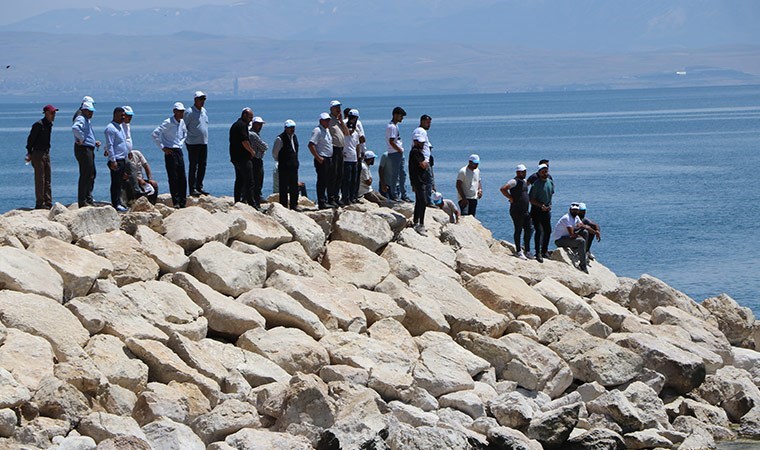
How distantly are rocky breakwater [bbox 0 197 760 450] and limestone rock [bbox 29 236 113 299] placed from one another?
35 millimetres

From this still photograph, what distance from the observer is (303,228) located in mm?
21750

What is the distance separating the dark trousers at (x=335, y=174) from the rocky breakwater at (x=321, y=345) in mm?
693

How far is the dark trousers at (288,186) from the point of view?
75.9 feet

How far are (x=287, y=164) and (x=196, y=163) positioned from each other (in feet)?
5.46

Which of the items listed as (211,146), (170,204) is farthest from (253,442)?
(211,146)

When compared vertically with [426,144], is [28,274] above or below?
below

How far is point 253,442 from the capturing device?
50.4 ft

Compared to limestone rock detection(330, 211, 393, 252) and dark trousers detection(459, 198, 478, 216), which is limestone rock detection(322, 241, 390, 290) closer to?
limestone rock detection(330, 211, 393, 252)

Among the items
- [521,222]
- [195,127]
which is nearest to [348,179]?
[195,127]

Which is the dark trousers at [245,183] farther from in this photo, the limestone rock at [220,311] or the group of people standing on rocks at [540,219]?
the group of people standing on rocks at [540,219]

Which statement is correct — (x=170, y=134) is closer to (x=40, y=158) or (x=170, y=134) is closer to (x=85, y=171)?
(x=85, y=171)

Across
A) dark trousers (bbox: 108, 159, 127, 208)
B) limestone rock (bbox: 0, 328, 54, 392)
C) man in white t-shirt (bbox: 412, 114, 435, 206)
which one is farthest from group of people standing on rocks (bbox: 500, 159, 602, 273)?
limestone rock (bbox: 0, 328, 54, 392)

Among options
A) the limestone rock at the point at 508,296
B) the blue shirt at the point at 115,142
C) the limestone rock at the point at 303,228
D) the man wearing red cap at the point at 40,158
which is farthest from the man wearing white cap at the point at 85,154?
the limestone rock at the point at 508,296

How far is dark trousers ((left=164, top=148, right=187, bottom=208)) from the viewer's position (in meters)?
22.1
